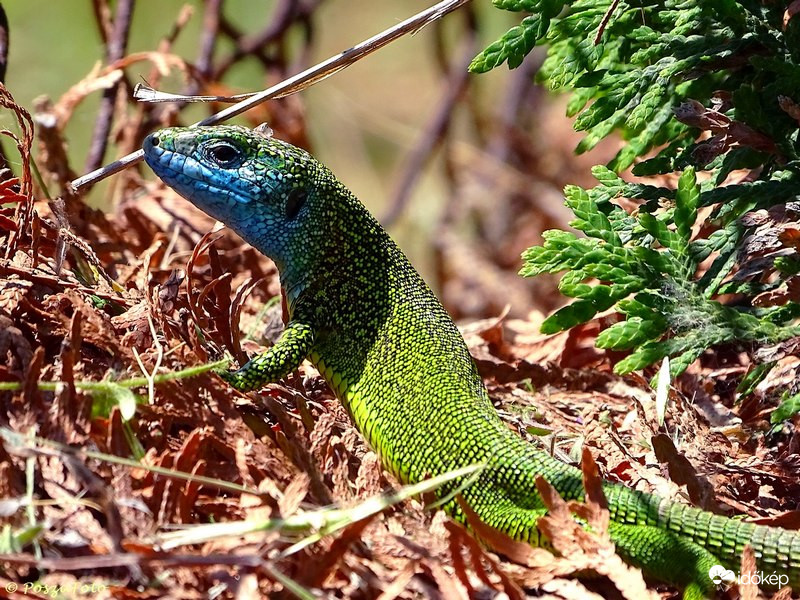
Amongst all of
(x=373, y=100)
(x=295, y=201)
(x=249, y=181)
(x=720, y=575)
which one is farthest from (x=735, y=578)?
(x=373, y=100)

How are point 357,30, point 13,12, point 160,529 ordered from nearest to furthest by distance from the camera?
point 160,529 → point 13,12 → point 357,30

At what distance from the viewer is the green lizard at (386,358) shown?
8.79 feet

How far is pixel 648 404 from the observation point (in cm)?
337

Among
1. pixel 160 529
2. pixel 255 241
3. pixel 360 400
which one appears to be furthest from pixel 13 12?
pixel 160 529

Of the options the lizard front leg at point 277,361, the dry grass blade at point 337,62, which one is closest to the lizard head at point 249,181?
the dry grass blade at point 337,62

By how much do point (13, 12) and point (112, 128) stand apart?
20.6 feet

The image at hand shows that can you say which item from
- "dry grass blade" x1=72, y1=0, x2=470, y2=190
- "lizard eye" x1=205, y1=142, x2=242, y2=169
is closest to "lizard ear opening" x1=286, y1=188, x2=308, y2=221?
"lizard eye" x1=205, y1=142, x2=242, y2=169

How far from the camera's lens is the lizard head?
3.39 meters

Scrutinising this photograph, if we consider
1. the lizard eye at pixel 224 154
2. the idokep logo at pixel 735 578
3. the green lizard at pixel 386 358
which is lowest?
the idokep logo at pixel 735 578

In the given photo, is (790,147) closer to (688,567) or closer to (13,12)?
(688,567)

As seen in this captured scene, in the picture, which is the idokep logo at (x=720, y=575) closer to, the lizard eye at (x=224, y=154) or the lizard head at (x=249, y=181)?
the lizard head at (x=249, y=181)

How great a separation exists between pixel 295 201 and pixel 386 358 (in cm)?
76

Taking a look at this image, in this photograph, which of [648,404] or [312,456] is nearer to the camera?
[312,456]

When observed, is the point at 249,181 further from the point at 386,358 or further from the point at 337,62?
the point at 386,358
